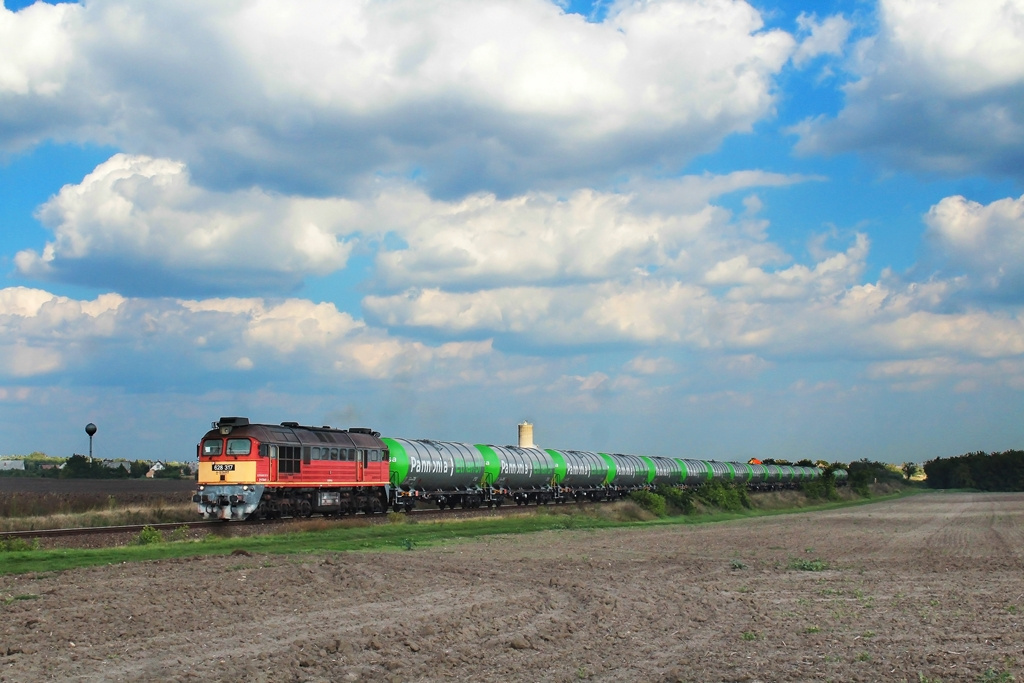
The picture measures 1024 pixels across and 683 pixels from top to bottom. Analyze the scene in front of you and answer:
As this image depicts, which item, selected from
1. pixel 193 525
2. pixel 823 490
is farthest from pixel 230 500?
pixel 823 490

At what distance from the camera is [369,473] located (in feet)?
148

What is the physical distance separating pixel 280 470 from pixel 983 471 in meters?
159

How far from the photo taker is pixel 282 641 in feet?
45.6

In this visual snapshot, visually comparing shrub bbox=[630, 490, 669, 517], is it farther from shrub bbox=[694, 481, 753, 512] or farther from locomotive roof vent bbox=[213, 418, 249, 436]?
locomotive roof vent bbox=[213, 418, 249, 436]

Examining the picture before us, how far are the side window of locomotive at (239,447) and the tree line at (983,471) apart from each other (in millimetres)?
152411

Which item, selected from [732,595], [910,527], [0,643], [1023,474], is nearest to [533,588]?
[732,595]

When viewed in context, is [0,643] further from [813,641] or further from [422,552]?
[422,552]

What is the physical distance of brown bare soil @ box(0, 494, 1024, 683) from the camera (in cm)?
1245

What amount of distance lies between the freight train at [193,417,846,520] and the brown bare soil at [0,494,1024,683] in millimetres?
13262

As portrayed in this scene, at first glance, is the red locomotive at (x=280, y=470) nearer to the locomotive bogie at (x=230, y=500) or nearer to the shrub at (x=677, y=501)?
the locomotive bogie at (x=230, y=500)

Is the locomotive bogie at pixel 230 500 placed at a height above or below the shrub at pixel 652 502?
above

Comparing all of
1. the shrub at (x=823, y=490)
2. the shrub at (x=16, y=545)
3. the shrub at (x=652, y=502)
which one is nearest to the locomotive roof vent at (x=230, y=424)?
the shrub at (x=16, y=545)

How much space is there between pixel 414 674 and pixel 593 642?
339 cm

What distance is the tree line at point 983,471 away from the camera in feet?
523
